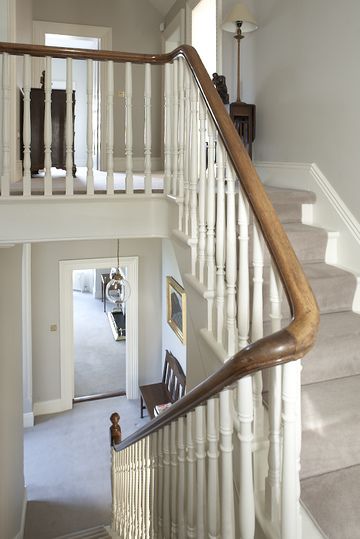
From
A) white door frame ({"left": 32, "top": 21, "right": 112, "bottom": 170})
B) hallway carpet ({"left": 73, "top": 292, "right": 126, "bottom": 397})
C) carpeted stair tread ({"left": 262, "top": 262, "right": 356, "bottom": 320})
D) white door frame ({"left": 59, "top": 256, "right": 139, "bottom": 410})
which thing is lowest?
hallway carpet ({"left": 73, "top": 292, "right": 126, "bottom": 397})

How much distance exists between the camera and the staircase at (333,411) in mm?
1589

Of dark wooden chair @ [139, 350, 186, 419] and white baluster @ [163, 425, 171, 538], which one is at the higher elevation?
white baluster @ [163, 425, 171, 538]

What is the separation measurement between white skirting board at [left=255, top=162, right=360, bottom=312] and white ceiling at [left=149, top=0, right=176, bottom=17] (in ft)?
12.1

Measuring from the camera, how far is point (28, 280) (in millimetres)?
5961

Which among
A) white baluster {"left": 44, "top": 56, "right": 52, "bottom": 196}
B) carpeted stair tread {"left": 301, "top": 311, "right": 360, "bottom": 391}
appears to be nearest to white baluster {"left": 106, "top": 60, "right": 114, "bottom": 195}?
white baluster {"left": 44, "top": 56, "right": 52, "bottom": 196}

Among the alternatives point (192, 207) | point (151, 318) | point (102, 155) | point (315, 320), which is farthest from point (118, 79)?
point (315, 320)

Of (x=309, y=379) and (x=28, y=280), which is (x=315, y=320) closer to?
(x=309, y=379)

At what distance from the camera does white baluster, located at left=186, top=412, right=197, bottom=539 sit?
62.4 inches

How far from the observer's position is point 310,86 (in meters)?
3.29

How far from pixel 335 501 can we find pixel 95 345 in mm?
8002

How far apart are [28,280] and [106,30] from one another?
3.39m

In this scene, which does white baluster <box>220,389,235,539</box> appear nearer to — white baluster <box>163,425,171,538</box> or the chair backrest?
white baluster <box>163,425,171,538</box>

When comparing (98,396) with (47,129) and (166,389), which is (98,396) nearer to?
(166,389)

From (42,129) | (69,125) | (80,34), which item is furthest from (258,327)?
(80,34)
